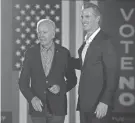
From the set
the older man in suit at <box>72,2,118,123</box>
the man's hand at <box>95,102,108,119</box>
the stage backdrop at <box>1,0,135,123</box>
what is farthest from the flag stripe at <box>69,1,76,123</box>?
the man's hand at <box>95,102,108,119</box>

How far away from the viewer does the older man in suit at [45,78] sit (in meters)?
1.44

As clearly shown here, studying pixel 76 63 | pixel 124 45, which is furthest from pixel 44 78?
pixel 124 45

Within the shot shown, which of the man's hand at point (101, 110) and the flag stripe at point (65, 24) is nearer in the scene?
the man's hand at point (101, 110)

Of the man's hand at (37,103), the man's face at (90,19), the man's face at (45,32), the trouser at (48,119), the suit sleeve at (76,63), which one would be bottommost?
the trouser at (48,119)

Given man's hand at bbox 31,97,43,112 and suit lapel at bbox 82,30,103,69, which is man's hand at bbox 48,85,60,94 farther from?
suit lapel at bbox 82,30,103,69

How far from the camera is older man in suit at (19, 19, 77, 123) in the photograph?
144 centimetres

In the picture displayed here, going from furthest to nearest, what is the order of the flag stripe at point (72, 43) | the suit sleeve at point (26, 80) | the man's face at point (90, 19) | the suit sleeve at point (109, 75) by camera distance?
the flag stripe at point (72, 43) < the suit sleeve at point (26, 80) < the man's face at point (90, 19) < the suit sleeve at point (109, 75)

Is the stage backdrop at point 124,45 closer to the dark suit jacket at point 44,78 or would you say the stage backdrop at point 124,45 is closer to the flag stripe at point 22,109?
the dark suit jacket at point 44,78

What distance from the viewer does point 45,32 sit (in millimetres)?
1436

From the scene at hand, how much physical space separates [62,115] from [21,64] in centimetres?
43

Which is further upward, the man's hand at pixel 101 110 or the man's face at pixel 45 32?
the man's face at pixel 45 32

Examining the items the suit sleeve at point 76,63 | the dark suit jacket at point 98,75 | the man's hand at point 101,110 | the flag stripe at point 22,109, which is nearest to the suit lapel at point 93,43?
the dark suit jacket at point 98,75

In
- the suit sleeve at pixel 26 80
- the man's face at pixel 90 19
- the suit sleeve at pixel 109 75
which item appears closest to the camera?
the suit sleeve at pixel 109 75

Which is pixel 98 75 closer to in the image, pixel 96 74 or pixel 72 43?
pixel 96 74
